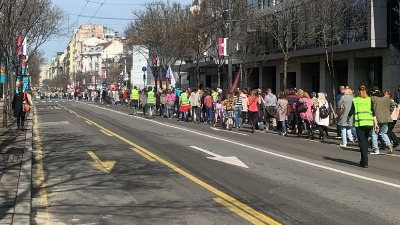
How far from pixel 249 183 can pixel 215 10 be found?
92.6 ft

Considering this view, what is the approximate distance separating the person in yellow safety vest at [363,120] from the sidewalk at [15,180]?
701cm

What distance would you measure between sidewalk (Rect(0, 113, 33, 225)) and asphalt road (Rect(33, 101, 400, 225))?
21 cm

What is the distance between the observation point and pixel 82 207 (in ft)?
25.1

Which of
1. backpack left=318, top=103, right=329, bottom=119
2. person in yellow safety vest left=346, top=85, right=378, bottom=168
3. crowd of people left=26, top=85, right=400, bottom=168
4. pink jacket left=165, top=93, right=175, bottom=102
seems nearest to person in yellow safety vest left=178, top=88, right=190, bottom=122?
crowd of people left=26, top=85, right=400, bottom=168

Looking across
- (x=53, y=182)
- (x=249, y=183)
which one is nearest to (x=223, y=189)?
(x=249, y=183)

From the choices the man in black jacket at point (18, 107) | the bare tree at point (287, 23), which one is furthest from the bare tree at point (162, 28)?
the man in black jacket at point (18, 107)

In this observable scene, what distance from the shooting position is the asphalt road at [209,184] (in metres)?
7.14

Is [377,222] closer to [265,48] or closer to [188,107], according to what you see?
[188,107]

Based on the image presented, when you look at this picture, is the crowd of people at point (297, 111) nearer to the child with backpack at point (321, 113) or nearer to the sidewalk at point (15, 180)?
the child with backpack at point (321, 113)

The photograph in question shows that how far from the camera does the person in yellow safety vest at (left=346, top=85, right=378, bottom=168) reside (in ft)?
38.4

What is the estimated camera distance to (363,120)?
11977 millimetres

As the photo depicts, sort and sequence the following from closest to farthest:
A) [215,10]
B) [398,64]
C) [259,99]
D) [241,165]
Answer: [241,165], [259,99], [398,64], [215,10]

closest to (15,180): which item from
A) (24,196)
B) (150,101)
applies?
(24,196)

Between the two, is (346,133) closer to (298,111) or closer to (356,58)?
(298,111)
